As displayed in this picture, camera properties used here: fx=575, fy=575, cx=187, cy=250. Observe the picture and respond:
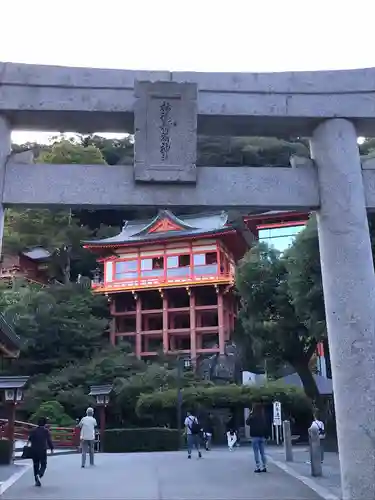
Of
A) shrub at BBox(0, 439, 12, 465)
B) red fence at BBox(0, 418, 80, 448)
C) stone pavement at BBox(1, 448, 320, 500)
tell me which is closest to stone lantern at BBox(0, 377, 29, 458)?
shrub at BBox(0, 439, 12, 465)

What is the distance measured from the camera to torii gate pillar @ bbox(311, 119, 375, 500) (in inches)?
273

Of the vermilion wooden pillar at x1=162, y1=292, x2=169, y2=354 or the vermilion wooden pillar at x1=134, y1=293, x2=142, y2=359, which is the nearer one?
the vermilion wooden pillar at x1=162, y1=292, x2=169, y2=354

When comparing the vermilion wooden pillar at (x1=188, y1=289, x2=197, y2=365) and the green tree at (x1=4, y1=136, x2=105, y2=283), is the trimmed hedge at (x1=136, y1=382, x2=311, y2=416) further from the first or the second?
the green tree at (x1=4, y1=136, x2=105, y2=283)

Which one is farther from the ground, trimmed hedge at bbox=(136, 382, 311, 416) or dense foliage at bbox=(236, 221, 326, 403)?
dense foliage at bbox=(236, 221, 326, 403)

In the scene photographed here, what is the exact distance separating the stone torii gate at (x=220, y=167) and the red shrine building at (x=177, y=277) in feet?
93.7

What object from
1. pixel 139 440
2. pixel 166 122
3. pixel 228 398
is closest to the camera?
pixel 166 122

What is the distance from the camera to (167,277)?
3856 centimetres

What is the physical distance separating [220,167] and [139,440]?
666 inches

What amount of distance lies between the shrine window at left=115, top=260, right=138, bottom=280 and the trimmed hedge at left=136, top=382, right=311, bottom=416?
13.3m

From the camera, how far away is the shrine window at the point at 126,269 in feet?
130

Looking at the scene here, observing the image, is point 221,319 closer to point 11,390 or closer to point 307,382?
point 307,382

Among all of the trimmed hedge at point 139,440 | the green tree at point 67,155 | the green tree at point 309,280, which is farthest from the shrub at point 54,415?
the green tree at point 67,155

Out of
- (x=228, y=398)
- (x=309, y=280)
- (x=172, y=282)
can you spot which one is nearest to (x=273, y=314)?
(x=309, y=280)

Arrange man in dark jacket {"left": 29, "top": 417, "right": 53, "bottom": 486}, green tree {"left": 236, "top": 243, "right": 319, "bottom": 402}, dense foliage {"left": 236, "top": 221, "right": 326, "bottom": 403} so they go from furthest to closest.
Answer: green tree {"left": 236, "top": 243, "right": 319, "bottom": 402} → dense foliage {"left": 236, "top": 221, "right": 326, "bottom": 403} → man in dark jacket {"left": 29, "top": 417, "right": 53, "bottom": 486}
